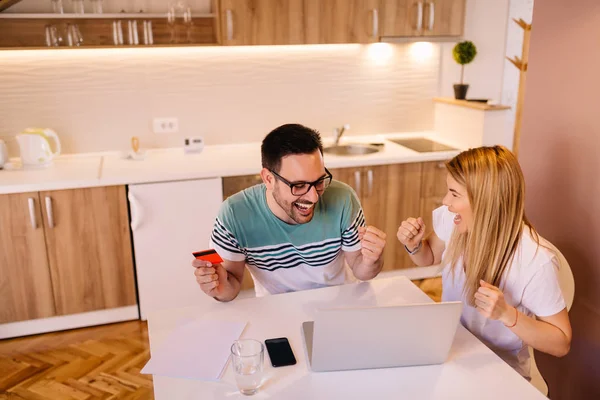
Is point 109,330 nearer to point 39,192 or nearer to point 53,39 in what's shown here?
point 39,192

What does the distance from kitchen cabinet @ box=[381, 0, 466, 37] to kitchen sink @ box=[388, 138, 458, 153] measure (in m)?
0.71

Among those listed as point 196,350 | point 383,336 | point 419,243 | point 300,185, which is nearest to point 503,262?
point 419,243

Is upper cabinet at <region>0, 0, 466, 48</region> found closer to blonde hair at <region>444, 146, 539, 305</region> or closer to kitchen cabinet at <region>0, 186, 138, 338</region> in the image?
kitchen cabinet at <region>0, 186, 138, 338</region>

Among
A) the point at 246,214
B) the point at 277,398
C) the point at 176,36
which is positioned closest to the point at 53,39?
the point at 176,36

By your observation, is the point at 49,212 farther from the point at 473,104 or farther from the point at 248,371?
the point at 473,104

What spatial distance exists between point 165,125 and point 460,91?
1991 mm

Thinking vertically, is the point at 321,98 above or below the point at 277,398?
above

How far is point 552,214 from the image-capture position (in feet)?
6.79

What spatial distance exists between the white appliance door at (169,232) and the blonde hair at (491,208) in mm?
1767

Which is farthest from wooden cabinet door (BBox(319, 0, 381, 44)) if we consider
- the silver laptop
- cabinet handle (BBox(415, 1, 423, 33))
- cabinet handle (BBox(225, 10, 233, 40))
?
the silver laptop

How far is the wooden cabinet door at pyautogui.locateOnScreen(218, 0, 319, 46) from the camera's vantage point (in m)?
3.23

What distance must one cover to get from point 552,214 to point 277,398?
4.22 ft

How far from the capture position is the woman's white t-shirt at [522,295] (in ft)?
5.23

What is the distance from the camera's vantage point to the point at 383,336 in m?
1.39
